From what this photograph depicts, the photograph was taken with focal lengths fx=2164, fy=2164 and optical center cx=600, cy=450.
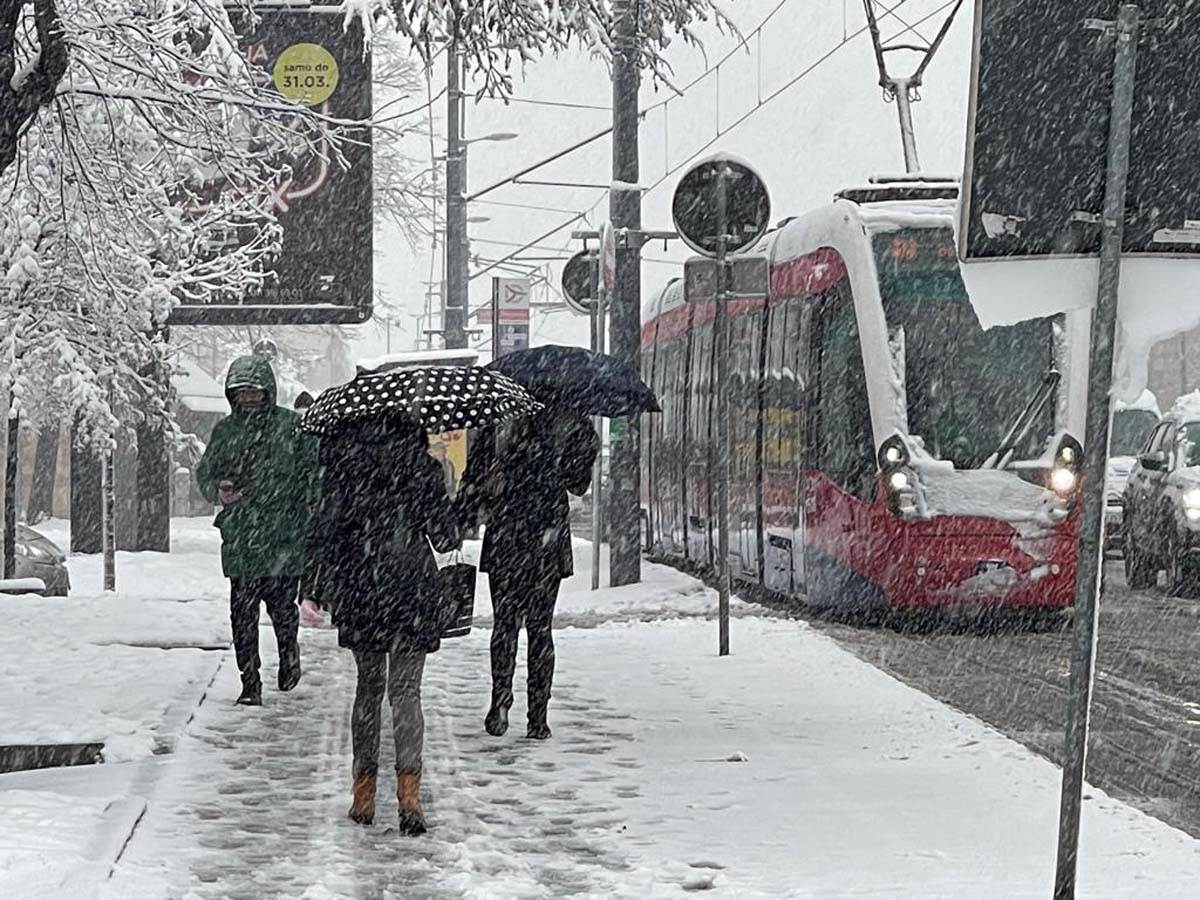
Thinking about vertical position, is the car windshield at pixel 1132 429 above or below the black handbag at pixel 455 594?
below

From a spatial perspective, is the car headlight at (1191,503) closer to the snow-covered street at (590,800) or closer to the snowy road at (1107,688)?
the snowy road at (1107,688)

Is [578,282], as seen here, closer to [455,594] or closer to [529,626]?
[529,626]

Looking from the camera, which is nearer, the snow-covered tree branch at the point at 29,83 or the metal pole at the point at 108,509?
the snow-covered tree branch at the point at 29,83

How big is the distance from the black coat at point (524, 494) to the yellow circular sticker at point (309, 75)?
7.36 m

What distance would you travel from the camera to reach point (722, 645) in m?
14.1

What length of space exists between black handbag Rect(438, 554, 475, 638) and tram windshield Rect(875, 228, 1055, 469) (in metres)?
7.68

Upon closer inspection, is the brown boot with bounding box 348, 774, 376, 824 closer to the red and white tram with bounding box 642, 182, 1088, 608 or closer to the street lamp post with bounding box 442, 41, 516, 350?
the red and white tram with bounding box 642, 182, 1088, 608

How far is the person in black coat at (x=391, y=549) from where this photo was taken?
8.11 m

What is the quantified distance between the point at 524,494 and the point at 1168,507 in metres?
12.4

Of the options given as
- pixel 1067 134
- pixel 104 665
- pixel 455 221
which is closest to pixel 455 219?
pixel 455 221

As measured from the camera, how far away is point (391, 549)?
8102mm

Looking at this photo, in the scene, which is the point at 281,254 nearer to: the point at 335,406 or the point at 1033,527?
the point at 1033,527

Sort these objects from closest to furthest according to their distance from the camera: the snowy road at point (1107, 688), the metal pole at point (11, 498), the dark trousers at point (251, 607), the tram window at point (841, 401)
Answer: the snowy road at point (1107, 688), the dark trousers at point (251, 607), the tram window at point (841, 401), the metal pole at point (11, 498)

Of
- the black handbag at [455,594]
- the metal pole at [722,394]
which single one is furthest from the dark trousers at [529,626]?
the metal pole at [722,394]
